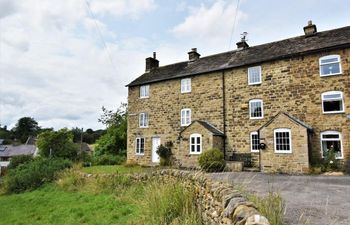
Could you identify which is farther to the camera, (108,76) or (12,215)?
(108,76)

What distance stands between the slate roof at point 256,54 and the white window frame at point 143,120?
3115mm

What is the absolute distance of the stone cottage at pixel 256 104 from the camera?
15.1 meters

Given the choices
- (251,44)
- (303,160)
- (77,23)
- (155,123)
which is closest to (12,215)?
(77,23)

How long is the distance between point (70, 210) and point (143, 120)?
1469 cm

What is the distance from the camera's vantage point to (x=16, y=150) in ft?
181

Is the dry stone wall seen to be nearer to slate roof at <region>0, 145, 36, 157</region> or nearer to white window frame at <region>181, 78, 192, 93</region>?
white window frame at <region>181, 78, 192, 93</region>

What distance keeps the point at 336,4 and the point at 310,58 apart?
15.8ft

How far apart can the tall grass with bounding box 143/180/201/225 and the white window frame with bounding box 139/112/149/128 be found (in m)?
17.4

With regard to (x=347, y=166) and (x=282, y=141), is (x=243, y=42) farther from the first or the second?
(x=347, y=166)

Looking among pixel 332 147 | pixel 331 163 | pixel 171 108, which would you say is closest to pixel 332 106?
pixel 332 147

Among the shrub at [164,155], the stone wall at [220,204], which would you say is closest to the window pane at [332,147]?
the shrub at [164,155]

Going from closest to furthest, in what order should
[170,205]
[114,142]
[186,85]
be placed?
[170,205] < [186,85] < [114,142]

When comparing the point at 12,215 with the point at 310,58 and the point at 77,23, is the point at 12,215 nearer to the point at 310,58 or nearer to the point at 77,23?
the point at 77,23

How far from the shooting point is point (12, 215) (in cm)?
1099
